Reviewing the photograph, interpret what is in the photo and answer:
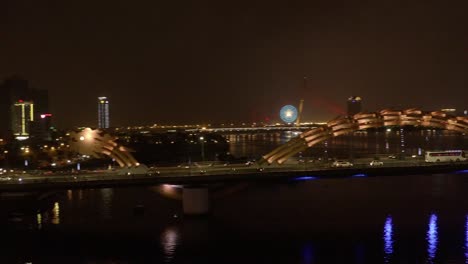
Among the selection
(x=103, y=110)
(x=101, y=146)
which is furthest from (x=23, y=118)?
(x=101, y=146)

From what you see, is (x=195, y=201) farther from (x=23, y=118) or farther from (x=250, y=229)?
(x=23, y=118)

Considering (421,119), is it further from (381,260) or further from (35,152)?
(35,152)

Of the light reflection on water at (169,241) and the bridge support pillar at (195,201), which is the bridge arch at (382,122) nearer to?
the bridge support pillar at (195,201)

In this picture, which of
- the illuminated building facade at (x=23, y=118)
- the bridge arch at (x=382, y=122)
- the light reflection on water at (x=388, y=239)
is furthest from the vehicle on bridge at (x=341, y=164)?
the illuminated building facade at (x=23, y=118)

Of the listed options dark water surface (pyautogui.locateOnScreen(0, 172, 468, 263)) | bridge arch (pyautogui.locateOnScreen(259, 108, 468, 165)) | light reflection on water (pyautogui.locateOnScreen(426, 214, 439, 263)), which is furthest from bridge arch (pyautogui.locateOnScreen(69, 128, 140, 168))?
light reflection on water (pyautogui.locateOnScreen(426, 214, 439, 263))

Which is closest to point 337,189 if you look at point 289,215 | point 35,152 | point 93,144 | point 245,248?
point 289,215

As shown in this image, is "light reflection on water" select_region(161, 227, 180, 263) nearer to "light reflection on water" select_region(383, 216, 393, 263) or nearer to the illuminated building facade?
"light reflection on water" select_region(383, 216, 393, 263)
